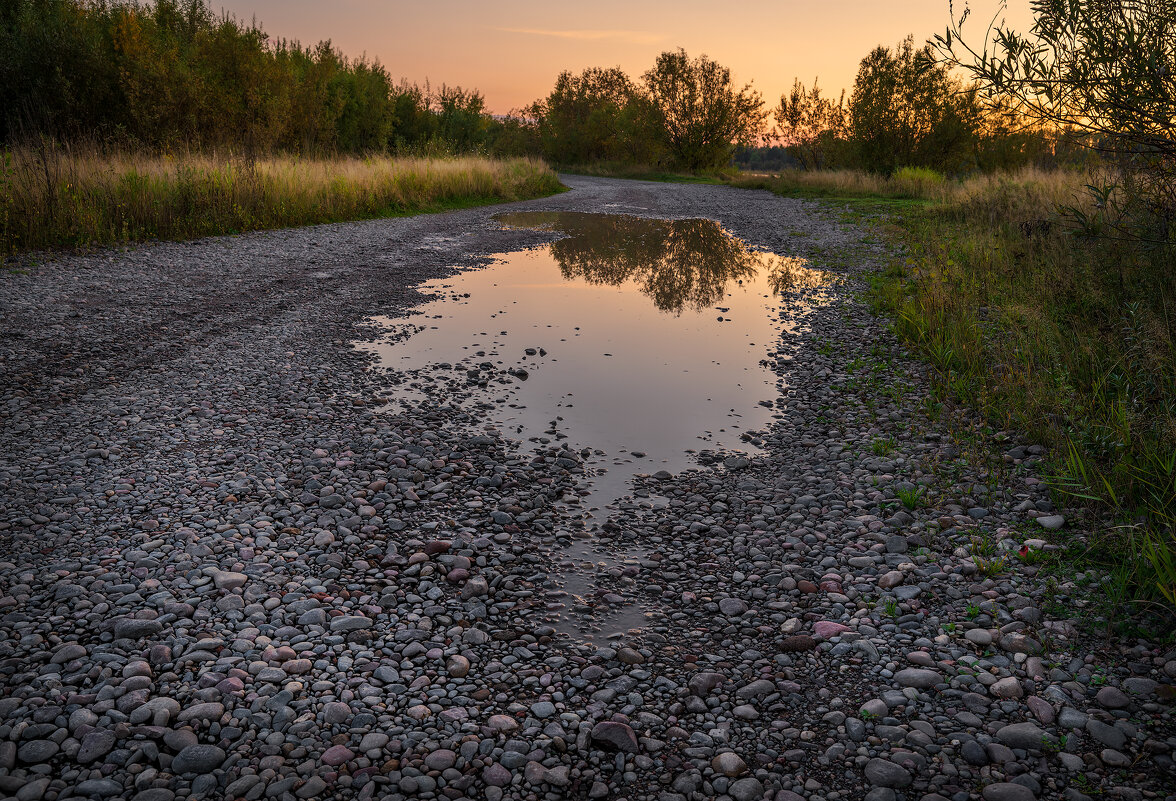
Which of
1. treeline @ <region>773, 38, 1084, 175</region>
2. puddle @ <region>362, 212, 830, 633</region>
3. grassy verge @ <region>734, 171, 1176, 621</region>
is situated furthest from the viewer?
treeline @ <region>773, 38, 1084, 175</region>

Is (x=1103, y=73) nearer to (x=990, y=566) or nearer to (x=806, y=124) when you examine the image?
(x=990, y=566)

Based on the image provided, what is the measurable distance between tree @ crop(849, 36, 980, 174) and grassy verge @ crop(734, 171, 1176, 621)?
28981 mm

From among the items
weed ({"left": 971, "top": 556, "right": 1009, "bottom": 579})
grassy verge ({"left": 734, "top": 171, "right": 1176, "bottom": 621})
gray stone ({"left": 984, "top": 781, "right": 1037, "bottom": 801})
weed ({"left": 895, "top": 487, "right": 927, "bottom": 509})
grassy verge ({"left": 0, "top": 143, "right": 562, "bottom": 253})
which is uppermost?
grassy verge ({"left": 0, "top": 143, "right": 562, "bottom": 253})

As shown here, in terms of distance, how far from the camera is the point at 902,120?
130 feet

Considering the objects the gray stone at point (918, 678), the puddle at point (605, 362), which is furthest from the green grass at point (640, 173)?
the gray stone at point (918, 678)

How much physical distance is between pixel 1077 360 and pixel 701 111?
65237 mm

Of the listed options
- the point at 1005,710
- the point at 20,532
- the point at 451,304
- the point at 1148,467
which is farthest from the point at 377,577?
the point at 451,304

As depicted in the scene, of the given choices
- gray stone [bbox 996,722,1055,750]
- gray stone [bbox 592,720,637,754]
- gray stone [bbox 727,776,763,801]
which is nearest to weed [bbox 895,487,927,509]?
gray stone [bbox 996,722,1055,750]

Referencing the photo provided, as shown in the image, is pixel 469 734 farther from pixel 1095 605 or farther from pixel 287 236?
pixel 287 236

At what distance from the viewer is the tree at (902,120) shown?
3820 centimetres

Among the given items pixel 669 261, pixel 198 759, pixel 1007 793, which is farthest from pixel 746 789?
pixel 669 261

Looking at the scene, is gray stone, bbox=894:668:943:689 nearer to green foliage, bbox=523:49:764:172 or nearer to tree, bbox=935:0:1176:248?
tree, bbox=935:0:1176:248

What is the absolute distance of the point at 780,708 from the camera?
3.40 metres

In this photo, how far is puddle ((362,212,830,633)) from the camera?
19.9 ft
